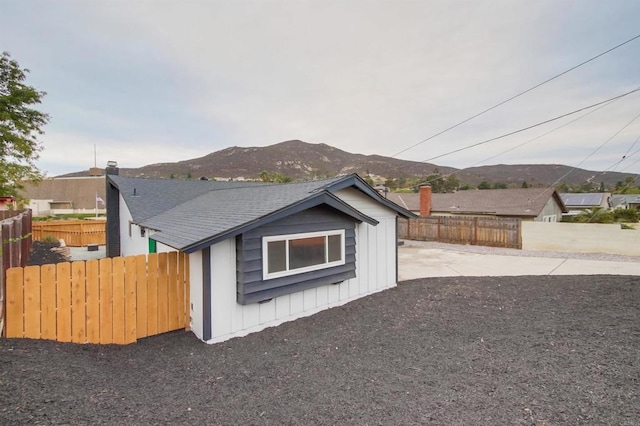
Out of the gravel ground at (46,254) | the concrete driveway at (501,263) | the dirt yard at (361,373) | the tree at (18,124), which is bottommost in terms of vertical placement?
the dirt yard at (361,373)

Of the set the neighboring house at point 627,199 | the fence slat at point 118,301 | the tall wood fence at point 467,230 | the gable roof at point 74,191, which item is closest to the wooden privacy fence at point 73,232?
the fence slat at point 118,301

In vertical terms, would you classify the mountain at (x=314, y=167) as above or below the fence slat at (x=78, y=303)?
above

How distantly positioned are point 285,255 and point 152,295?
2.47 metres

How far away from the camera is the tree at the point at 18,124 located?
16.6 m

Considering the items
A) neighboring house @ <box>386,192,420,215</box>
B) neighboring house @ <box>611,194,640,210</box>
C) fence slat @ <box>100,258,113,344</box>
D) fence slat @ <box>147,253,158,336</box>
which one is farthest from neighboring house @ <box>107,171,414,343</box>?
neighboring house @ <box>611,194,640,210</box>

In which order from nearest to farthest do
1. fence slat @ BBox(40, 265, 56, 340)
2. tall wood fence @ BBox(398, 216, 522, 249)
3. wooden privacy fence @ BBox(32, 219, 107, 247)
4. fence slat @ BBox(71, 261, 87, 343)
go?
fence slat @ BBox(40, 265, 56, 340) < fence slat @ BBox(71, 261, 87, 343) < tall wood fence @ BBox(398, 216, 522, 249) < wooden privacy fence @ BBox(32, 219, 107, 247)

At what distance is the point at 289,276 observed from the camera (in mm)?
5906

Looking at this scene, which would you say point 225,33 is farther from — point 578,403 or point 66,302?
point 578,403

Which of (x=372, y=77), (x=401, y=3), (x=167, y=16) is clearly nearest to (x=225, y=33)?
(x=167, y=16)

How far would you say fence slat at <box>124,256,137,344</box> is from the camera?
16.6ft

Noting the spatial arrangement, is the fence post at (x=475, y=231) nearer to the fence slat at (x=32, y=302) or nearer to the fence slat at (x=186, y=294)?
the fence slat at (x=186, y=294)

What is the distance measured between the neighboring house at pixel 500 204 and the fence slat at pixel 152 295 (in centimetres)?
1851

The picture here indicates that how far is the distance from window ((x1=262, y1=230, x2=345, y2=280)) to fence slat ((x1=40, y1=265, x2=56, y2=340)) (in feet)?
10.3

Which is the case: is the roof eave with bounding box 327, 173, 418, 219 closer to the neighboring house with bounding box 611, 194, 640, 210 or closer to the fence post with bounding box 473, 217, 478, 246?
the fence post with bounding box 473, 217, 478, 246
